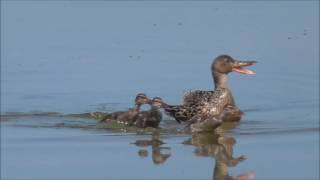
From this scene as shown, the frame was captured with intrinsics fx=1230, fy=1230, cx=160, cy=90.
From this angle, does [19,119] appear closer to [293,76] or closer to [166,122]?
[166,122]

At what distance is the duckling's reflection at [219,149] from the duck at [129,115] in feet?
2.23

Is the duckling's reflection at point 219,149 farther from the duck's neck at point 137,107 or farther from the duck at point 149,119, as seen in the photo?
the duck's neck at point 137,107

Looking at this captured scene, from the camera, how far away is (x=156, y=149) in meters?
11.0

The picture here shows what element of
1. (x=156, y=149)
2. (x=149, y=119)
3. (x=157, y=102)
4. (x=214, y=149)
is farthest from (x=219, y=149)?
(x=157, y=102)

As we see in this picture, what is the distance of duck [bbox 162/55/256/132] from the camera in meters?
12.1

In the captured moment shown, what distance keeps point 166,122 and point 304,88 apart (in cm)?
163

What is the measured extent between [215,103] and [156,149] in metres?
1.55

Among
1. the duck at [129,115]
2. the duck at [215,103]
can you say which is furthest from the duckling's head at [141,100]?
the duck at [215,103]

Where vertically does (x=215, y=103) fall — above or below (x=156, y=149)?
above

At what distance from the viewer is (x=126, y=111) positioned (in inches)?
480

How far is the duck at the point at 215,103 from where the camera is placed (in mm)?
12094

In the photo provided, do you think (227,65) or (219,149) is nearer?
(219,149)

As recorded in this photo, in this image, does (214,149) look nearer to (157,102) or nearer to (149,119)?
(149,119)

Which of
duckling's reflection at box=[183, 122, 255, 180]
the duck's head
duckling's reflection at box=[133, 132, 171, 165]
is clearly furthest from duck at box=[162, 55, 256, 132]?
duckling's reflection at box=[133, 132, 171, 165]
